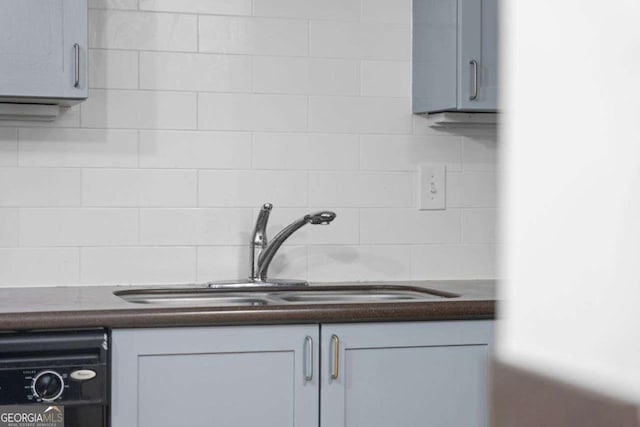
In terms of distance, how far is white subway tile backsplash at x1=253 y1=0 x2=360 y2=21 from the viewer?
9.27 feet

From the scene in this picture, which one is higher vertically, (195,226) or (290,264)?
(195,226)

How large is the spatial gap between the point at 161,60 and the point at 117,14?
176mm

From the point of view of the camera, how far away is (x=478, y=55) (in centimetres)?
269

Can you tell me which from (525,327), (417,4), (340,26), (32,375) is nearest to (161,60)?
(340,26)

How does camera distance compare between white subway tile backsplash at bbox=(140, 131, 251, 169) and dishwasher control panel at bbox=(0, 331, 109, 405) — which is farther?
white subway tile backsplash at bbox=(140, 131, 251, 169)

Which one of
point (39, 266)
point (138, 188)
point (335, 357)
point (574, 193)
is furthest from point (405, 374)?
point (574, 193)

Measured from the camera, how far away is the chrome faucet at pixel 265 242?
8.74ft

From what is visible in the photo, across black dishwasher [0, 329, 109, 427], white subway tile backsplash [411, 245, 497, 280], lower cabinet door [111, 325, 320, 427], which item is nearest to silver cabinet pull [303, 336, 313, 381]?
lower cabinet door [111, 325, 320, 427]

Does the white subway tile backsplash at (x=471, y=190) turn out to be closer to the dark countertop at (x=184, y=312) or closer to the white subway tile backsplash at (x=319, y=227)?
the white subway tile backsplash at (x=319, y=227)

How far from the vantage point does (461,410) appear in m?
2.38

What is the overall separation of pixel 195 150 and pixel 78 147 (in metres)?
0.33

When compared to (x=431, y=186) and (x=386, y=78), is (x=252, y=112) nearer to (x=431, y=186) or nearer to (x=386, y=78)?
(x=386, y=78)

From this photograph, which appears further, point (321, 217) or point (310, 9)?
point (310, 9)

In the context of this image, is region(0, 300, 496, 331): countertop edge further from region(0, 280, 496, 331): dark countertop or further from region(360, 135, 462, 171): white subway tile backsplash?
region(360, 135, 462, 171): white subway tile backsplash
